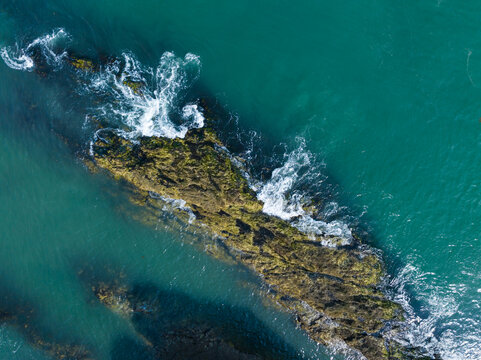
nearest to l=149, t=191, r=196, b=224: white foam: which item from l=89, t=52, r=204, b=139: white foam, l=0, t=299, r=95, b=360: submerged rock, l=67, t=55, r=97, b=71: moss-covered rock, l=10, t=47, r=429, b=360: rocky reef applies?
l=10, t=47, r=429, b=360: rocky reef

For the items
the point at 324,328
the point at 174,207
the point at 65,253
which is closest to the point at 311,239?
the point at 324,328

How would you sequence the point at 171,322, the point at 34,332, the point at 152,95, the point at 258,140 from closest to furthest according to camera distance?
the point at 258,140 < the point at 152,95 < the point at 171,322 < the point at 34,332

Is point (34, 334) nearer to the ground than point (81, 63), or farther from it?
nearer to the ground

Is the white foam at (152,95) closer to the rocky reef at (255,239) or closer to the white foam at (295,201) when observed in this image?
the rocky reef at (255,239)

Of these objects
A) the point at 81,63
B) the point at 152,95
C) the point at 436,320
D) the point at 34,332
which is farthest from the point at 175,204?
the point at 436,320

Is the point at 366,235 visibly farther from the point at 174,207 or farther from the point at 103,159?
the point at 103,159

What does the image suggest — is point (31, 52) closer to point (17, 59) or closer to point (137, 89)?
point (17, 59)
